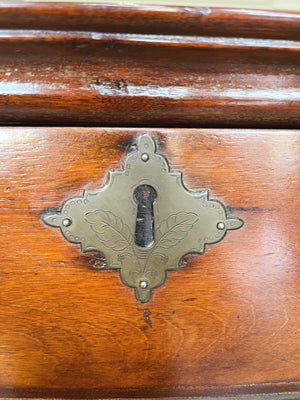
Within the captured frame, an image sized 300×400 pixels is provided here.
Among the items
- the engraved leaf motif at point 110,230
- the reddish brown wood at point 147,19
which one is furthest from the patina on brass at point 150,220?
the reddish brown wood at point 147,19

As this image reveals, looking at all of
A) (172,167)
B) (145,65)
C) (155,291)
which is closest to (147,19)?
(145,65)

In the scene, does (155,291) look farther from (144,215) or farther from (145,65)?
(145,65)

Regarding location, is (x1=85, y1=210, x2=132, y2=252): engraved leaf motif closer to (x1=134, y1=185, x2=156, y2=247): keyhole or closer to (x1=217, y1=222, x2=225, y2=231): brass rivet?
(x1=134, y1=185, x2=156, y2=247): keyhole

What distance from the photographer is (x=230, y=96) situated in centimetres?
48

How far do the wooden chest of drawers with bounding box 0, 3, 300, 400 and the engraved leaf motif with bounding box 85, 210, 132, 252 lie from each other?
0.03m

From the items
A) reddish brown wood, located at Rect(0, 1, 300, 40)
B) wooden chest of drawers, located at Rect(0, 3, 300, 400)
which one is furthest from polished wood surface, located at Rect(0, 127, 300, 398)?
reddish brown wood, located at Rect(0, 1, 300, 40)

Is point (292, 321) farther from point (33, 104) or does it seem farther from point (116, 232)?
point (33, 104)

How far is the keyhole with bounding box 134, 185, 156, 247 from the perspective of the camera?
0.49 metres

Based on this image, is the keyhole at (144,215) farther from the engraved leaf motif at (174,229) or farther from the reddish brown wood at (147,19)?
the reddish brown wood at (147,19)

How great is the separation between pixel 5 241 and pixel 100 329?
17 cm

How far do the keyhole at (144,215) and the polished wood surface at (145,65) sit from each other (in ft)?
0.28

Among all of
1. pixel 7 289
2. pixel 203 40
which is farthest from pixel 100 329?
pixel 203 40

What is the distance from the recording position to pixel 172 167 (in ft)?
1.63

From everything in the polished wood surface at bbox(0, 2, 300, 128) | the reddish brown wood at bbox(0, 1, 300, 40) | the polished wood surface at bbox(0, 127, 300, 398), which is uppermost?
the reddish brown wood at bbox(0, 1, 300, 40)
